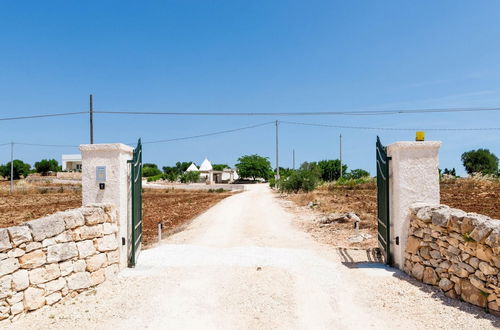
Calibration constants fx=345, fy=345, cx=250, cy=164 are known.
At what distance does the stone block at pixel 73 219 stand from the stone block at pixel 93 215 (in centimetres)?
10

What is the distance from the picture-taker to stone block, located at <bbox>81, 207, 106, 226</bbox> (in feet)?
20.6

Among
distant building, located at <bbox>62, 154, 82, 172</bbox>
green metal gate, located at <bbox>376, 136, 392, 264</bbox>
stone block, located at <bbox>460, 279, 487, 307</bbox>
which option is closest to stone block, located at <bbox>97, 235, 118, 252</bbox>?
green metal gate, located at <bbox>376, 136, 392, 264</bbox>

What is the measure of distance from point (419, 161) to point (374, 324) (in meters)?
3.55

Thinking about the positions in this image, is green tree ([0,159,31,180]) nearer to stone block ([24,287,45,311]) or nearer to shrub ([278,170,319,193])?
shrub ([278,170,319,193])

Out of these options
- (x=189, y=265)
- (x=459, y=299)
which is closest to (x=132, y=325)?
(x=189, y=265)

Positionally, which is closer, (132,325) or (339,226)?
(132,325)

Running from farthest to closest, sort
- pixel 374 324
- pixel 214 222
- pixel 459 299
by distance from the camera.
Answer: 1. pixel 214 222
2. pixel 459 299
3. pixel 374 324

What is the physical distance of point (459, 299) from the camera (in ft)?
18.1

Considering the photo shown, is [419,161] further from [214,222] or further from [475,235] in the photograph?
[214,222]

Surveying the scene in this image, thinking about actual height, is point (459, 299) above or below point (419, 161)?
below

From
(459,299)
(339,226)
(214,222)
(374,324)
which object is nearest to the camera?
(374,324)

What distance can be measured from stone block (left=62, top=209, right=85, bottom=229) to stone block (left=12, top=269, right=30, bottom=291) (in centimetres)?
97

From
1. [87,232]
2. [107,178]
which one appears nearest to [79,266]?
[87,232]

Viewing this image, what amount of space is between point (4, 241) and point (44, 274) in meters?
0.90
